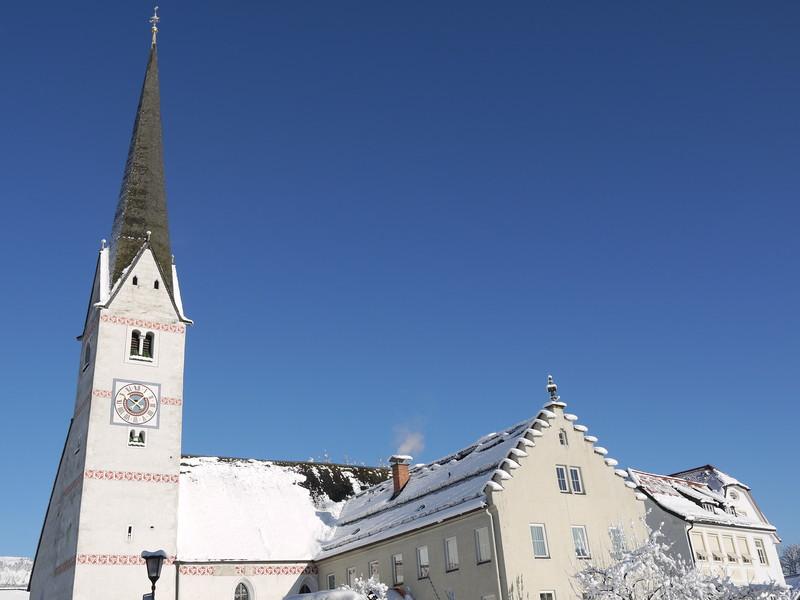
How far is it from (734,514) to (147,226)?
40.9m

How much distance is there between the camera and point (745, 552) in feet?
153

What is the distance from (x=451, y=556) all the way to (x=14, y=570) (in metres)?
94.8

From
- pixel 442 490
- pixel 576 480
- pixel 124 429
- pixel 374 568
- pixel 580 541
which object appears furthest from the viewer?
pixel 124 429

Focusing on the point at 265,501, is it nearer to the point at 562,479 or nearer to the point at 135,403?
the point at 135,403

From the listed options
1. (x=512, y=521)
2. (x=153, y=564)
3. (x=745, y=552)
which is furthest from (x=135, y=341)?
(x=745, y=552)

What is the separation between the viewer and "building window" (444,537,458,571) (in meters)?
32.7

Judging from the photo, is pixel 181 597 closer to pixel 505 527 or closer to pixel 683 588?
pixel 505 527

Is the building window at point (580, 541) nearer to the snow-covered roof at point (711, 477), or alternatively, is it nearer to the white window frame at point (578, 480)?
the white window frame at point (578, 480)

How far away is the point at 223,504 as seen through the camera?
44.5 metres

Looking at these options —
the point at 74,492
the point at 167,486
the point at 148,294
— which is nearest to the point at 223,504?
the point at 167,486

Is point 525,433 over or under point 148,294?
under

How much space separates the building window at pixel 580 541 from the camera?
3312 centimetres

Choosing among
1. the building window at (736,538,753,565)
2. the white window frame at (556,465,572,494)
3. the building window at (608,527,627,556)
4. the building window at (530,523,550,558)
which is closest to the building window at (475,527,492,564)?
the building window at (530,523,550,558)

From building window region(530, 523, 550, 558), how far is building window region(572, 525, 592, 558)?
5.59 ft
